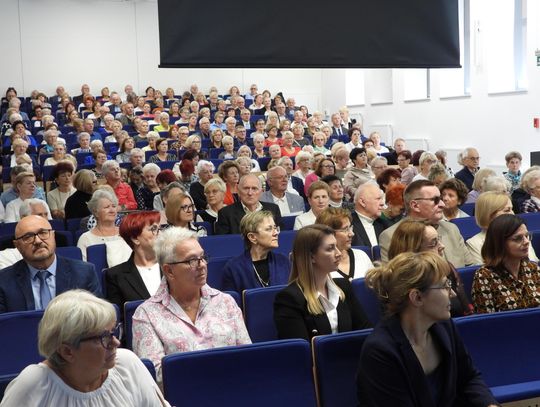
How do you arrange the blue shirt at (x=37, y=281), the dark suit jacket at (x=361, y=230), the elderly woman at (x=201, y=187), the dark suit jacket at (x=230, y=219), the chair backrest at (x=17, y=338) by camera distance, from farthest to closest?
1. the elderly woman at (x=201, y=187)
2. the dark suit jacket at (x=230, y=219)
3. the dark suit jacket at (x=361, y=230)
4. the blue shirt at (x=37, y=281)
5. the chair backrest at (x=17, y=338)

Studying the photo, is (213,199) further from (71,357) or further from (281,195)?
(71,357)

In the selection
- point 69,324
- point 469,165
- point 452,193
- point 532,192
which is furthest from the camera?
point 469,165

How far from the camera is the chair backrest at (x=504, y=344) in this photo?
8.89ft

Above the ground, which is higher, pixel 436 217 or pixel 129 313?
pixel 436 217

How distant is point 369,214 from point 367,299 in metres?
1.71

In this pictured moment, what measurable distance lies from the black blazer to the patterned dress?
0.69m

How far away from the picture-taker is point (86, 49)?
54.6ft

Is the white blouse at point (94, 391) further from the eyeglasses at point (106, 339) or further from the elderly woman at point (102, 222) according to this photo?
the elderly woman at point (102, 222)

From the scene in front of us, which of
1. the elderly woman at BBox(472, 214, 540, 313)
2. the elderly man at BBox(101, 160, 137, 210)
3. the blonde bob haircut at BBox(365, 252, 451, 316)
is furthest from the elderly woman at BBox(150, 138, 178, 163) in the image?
the blonde bob haircut at BBox(365, 252, 451, 316)

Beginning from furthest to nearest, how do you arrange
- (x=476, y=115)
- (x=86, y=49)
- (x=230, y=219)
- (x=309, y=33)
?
(x=86, y=49) < (x=476, y=115) < (x=309, y=33) < (x=230, y=219)

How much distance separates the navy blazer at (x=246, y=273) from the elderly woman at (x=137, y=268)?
1.25 ft

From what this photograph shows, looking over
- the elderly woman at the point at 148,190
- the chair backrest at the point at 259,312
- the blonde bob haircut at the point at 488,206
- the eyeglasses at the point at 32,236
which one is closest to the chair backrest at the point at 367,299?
the chair backrest at the point at 259,312

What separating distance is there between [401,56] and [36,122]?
28.1ft

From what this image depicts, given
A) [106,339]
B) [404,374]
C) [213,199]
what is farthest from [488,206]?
[106,339]
